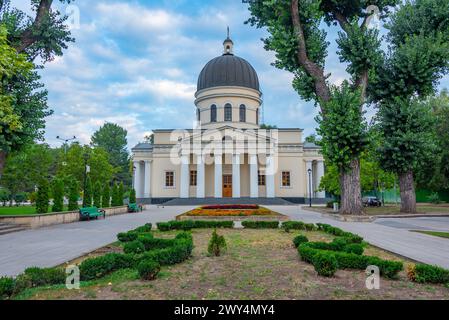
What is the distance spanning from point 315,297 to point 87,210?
52.4 ft

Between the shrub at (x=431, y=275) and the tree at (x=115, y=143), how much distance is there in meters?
72.7

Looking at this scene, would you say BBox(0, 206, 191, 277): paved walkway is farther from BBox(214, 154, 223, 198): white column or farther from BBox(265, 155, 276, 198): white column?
BBox(265, 155, 276, 198): white column

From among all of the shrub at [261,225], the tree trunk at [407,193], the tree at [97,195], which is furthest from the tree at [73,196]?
the tree trunk at [407,193]

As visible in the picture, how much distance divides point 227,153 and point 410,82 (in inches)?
828

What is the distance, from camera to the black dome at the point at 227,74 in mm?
39594

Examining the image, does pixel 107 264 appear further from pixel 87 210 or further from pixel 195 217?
pixel 87 210

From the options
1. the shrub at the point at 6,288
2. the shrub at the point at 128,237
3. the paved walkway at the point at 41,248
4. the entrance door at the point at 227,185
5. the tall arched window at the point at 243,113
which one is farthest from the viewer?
the tall arched window at the point at 243,113

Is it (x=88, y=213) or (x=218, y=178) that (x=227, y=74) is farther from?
(x=88, y=213)

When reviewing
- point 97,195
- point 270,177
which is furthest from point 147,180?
point 97,195

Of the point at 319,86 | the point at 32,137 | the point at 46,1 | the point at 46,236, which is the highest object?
the point at 46,1

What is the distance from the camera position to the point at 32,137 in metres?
12.9

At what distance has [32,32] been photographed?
44.9ft

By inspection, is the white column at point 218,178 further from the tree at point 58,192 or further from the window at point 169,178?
the tree at point 58,192
